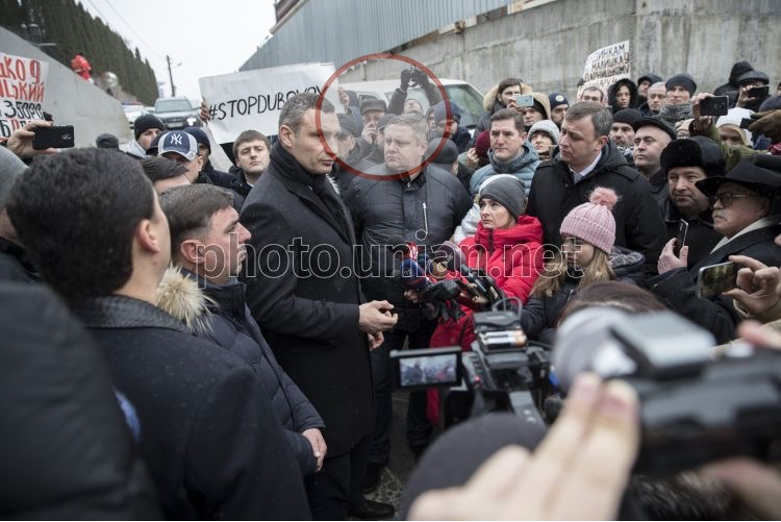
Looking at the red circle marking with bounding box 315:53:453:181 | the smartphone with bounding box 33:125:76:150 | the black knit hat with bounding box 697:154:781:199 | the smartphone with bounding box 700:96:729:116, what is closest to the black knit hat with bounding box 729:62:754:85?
the smartphone with bounding box 700:96:729:116

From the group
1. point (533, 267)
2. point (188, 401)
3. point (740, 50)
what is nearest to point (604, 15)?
point (740, 50)

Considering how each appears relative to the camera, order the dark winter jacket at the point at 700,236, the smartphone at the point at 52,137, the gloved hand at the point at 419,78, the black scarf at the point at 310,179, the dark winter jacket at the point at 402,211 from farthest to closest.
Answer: the gloved hand at the point at 419,78 < the dark winter jacket at the point at 402,211 < the smartphone at the point at 52,137 < the dark winter jacket at the point at 700,236 < the black scarf at the point at 310,179

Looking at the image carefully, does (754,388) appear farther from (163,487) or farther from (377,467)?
(377,467)

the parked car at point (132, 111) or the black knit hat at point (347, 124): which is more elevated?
the parked car at point (132, 111)

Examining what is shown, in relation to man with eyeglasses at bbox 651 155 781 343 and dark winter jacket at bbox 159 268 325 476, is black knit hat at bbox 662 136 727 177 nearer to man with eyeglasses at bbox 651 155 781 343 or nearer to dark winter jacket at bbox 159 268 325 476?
man with eyeglasses at bbox 651 155 781 343

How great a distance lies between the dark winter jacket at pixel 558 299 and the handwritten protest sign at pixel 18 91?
426 cm

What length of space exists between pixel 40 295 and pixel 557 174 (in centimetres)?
319

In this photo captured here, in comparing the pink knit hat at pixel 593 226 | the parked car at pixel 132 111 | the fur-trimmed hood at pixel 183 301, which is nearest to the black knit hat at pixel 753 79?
the pink knit hat at pixel 593 226

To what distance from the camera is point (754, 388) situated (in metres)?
0.52

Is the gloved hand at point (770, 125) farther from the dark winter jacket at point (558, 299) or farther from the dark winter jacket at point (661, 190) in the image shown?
the dark winter jacket at point (558, 299)

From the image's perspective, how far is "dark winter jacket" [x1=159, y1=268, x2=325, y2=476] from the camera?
1.57m

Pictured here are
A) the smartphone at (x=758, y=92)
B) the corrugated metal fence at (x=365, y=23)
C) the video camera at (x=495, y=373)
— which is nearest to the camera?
the video camera at (x=495, y=373)

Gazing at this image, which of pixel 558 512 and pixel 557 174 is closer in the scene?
pixel 558 512

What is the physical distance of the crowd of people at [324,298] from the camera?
0.62 m
